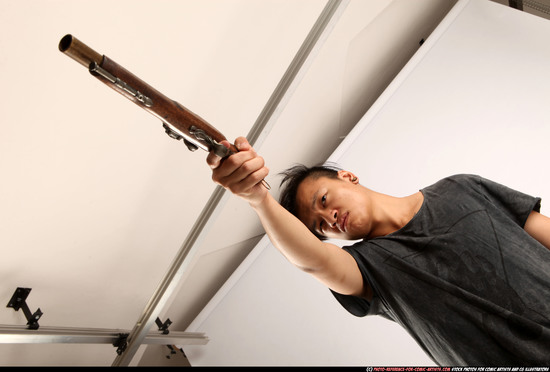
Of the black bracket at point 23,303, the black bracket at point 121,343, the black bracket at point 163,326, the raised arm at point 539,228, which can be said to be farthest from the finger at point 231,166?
the black bracket at point 163,326

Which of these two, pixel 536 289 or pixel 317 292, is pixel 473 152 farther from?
pixel 536 289

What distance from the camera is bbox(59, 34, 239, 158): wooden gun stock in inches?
20.5

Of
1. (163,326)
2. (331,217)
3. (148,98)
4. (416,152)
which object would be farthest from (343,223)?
(163,326)

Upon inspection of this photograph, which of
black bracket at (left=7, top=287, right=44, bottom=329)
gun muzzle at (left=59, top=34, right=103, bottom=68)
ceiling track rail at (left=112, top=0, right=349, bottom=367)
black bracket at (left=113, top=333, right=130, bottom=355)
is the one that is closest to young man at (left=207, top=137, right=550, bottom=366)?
gun muzzle at (left=59, top=34, right=103, bottom=68)

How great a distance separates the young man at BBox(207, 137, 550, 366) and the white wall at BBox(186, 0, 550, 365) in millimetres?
698

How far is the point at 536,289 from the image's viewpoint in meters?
0.68

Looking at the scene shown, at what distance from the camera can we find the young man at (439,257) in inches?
26.5

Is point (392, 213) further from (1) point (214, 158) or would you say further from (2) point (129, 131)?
(2) point (129, 131)

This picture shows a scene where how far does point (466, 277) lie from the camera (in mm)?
733

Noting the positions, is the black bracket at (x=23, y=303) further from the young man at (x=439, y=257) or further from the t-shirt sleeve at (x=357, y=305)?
the t-shirt sleeve at (x=357, y=305)

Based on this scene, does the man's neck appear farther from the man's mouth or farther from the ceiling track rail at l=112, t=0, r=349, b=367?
the ceiling track rail at l=112, t=0, r=349, b=367

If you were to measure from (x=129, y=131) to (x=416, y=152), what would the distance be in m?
1.12

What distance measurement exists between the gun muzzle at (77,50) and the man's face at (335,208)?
591mm

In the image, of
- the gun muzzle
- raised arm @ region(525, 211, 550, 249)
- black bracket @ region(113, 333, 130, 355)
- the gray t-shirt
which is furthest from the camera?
black bracket @ region(113, 333, 130, 355)
